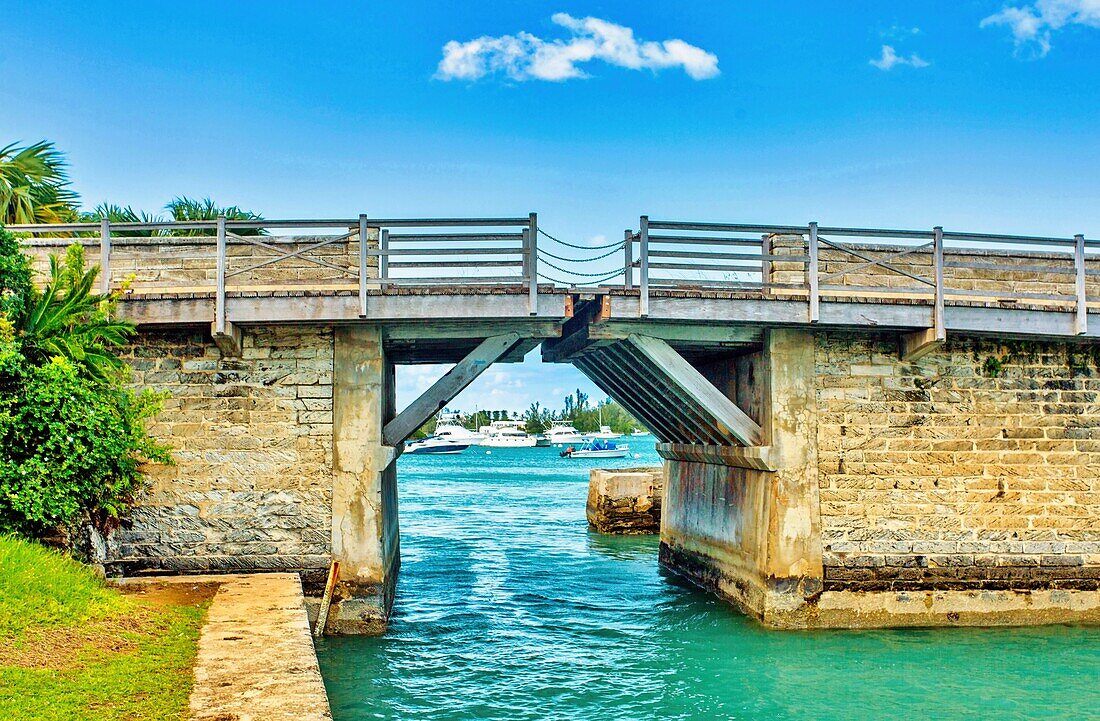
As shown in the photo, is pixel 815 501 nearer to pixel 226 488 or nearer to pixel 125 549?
pixel 226 488

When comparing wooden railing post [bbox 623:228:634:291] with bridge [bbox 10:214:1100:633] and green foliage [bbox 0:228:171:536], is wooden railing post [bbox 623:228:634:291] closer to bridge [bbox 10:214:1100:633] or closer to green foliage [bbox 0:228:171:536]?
bridge [bbox 10:214:1100:633]

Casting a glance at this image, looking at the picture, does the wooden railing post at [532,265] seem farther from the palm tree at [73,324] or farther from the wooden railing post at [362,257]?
the palm tree at [73,324]

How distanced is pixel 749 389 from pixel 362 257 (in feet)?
21.2

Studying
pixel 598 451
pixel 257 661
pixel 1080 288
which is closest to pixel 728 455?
pixel 1080 288

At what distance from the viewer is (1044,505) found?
49.0 ft

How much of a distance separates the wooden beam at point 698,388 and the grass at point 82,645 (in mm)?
6930

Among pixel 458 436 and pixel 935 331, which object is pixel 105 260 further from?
pixel 458 436

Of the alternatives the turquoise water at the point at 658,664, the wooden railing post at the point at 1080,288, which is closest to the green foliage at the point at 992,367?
the wooden railing post at the point at 1080,288

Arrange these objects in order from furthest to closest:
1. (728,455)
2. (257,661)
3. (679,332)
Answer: (728,455) → (679,332) → (257,661)

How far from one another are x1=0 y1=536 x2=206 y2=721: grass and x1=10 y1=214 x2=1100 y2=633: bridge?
115 inches

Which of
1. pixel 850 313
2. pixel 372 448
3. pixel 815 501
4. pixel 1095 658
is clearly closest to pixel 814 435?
pixel 815 501

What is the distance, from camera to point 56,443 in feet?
38.5

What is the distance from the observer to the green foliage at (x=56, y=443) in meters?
11.6

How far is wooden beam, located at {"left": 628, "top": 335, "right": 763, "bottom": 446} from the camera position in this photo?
47.0 ft
